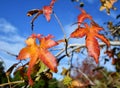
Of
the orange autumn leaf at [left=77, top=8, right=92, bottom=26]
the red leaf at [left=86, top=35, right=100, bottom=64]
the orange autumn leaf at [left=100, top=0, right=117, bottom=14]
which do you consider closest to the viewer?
the red leaf at [left=86, top=35, right=100, bottom=64]

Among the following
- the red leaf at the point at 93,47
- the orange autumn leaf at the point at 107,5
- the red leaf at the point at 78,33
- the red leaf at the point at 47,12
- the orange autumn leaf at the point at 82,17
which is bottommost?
the red leaf at the point at 93,47

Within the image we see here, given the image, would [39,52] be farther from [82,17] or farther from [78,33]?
[82,17]

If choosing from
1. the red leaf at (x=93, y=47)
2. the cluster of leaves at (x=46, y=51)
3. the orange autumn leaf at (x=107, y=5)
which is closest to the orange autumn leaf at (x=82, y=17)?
the cluster of leaves at (x=46, y=51)

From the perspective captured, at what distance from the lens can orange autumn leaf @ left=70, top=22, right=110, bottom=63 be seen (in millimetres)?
1473

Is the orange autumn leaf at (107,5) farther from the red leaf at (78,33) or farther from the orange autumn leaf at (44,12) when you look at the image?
the red leaf at (78,33)

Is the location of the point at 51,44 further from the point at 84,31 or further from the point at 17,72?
the point at 17,72

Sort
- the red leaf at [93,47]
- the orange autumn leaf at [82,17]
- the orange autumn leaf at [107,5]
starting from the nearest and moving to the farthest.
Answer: the red leaf at [93,47], the orange autumn leaf at [82,17], the orange autumn leaf at [107,5]

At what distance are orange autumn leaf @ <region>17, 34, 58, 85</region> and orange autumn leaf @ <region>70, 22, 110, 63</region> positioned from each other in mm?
126

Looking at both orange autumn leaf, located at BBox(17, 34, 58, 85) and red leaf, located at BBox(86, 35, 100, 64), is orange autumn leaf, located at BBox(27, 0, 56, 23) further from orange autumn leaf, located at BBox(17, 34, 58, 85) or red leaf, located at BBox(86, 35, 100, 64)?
red leaf, located at BBox(86, 35, 100, 64)

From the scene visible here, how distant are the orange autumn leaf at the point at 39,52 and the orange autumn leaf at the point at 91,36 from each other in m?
0.13

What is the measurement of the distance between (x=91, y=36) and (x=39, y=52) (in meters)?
0.26

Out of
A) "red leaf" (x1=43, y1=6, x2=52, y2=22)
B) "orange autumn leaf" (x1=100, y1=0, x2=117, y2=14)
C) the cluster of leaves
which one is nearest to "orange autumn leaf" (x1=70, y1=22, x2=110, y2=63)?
the cluster of leaves

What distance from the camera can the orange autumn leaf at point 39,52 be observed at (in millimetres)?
1471

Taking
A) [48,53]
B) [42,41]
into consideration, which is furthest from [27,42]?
[48,53]
